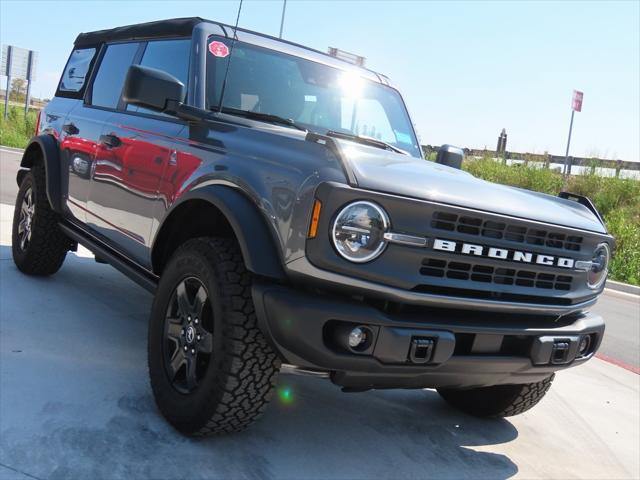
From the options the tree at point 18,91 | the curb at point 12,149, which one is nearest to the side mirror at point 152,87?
the curb at point 12,149

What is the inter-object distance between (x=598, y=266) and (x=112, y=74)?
3372mm

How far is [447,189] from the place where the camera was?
2531 mm

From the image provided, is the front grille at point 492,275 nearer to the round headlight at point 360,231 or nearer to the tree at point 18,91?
the round headlight at point 360,231

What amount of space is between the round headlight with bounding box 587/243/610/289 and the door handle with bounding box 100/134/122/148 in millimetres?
2628

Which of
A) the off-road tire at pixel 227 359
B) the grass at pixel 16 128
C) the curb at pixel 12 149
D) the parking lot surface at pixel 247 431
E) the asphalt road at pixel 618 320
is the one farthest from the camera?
the grass at pixel 16 128

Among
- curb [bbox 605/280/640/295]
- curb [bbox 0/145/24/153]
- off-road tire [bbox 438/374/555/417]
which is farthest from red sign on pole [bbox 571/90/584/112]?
curb [bbox 0/145/24/153]

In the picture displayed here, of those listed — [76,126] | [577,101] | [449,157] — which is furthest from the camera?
[577,101]

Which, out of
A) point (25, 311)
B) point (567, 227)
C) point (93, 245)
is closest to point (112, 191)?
point (93, 245)

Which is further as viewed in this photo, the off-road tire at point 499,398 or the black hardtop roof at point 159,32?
the black hardtop roof at point 159,32

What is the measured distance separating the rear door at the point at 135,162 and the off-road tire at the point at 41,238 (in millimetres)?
811

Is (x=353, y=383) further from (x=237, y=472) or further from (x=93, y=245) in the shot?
(x=93, y=245)

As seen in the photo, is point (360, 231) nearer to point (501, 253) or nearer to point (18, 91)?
point (501, 253)

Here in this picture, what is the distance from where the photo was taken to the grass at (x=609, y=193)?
1236 centimetres

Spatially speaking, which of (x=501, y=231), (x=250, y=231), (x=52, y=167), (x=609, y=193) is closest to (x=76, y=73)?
(x=52, y=167)
